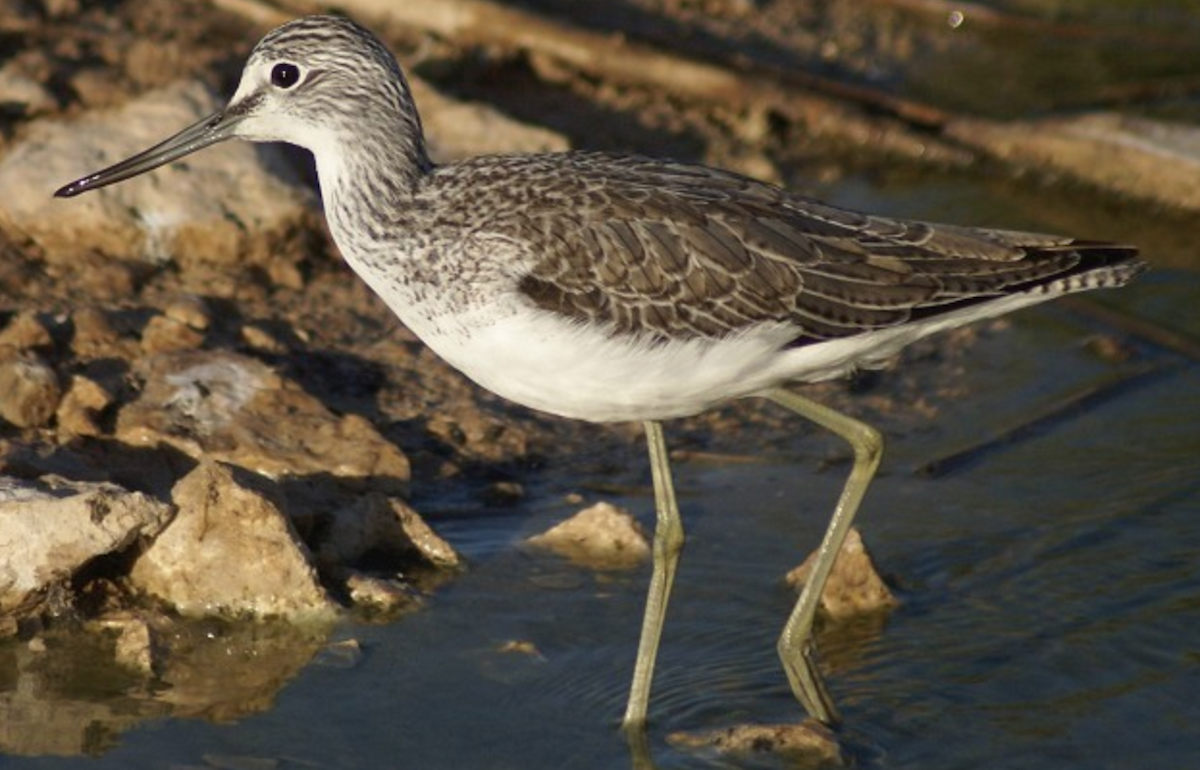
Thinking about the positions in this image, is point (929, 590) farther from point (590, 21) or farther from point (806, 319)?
point (590, 21)

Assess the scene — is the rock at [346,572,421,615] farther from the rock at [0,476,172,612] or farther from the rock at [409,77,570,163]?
the rock at [409,77,570,163]

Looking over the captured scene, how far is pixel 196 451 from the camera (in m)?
8.33

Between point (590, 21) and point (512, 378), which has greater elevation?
point (590, 21)

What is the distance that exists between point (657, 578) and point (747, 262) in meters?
1.16

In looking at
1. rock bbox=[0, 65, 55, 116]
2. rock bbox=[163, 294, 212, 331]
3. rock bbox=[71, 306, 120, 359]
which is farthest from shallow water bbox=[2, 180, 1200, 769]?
rock bbox=[0, 65, 55, 116]

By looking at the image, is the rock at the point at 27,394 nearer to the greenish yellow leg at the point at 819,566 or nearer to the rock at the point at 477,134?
the greenish yellow leg at the point at 819,566

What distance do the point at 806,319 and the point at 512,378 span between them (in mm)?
1055

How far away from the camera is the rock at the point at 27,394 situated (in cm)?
833

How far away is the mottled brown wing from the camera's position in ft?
23.5

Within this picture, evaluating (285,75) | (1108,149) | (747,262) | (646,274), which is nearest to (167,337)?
(285,75)

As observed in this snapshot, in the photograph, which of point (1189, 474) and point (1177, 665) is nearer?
point (1177, 665)

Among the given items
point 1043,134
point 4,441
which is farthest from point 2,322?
point 1043,134

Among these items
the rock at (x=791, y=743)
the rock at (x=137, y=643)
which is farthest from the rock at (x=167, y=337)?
the rock at (x=791, y=743)

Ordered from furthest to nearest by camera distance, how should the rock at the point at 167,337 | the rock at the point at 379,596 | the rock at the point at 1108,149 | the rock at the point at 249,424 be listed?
1. the rock at the point at 1108,149
2. the rock at the point at 167,337
3. the rock at the point at 249,424
4. the rock at the point at 379,596
